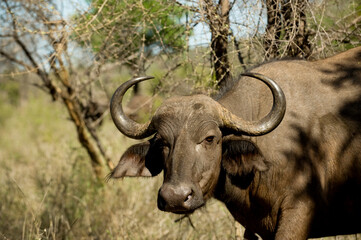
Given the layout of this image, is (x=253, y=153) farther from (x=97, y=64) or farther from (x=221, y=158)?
(x=97, y=64)

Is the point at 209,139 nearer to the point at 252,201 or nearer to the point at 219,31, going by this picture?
the point at 252,201

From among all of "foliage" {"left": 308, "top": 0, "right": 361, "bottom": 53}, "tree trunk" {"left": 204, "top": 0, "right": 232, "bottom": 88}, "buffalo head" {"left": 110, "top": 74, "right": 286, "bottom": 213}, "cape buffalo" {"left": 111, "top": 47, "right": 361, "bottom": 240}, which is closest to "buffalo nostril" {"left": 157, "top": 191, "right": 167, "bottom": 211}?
"buffalo head" {"left": 110, "top": 74, "right": 286, "bottom": 213}

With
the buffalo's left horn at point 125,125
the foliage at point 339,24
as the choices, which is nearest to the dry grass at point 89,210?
A: the buffalo's left horn at point 125,125

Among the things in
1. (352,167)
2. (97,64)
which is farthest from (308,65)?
(97,64)

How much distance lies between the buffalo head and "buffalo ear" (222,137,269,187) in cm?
6

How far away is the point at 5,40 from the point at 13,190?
285 cm

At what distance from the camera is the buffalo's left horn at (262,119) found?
12.0 ft

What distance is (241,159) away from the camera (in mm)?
4000

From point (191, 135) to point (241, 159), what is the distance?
604 mm

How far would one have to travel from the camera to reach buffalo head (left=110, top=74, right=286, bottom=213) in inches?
137

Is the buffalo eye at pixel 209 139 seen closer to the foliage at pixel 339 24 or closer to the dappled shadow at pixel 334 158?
the dappled shadow at pixel 334 158

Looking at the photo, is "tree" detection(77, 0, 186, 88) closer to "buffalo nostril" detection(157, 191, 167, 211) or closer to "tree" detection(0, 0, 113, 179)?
"tree" detection(0, 0, 113, 179)

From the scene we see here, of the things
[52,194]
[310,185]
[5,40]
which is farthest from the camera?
[5,40]

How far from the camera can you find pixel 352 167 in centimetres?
407
